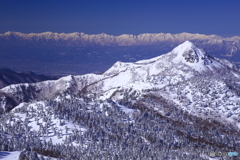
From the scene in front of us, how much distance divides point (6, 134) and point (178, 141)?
333 ft

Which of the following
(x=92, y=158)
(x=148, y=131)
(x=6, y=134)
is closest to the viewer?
(x=92, y=158)

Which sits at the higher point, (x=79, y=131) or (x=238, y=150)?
(x=79, y=131)

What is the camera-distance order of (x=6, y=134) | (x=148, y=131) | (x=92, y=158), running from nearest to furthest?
1. (x=92, y=158)
2. (x=6, y=134)
3. (x=148, y=131)

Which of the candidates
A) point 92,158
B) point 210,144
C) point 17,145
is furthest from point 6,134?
point 210,144

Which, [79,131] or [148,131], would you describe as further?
[148,131]

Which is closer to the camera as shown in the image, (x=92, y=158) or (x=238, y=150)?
(x=92, y=158)

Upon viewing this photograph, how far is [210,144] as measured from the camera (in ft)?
639

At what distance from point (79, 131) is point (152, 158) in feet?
173

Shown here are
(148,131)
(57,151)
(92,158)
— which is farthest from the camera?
(148,131)

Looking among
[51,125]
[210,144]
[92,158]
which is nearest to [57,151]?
[92,158]

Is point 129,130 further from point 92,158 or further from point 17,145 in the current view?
point 17,145

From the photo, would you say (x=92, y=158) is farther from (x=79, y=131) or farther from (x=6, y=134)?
(x=6, y=134)

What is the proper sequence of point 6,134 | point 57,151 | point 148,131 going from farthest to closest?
point 148,131 → point 6,134 → point 57,151

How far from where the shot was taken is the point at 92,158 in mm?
149000
